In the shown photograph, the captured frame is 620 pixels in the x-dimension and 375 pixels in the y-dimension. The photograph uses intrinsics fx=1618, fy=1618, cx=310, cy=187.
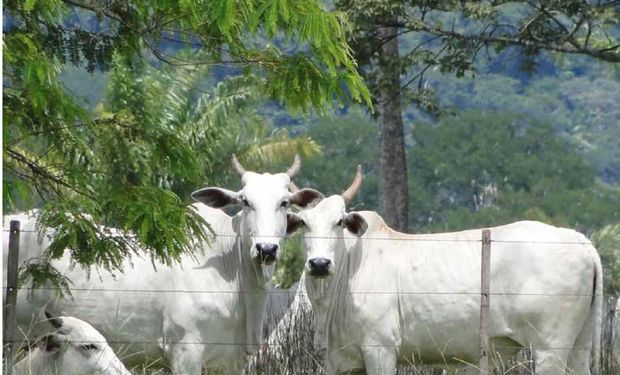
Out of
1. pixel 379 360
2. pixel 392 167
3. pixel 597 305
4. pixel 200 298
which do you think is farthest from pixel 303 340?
pixel 392 167

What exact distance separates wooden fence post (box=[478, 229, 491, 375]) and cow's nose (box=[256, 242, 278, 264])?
4.70 ft

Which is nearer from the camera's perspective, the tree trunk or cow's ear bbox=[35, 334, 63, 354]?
cow's ear bbox=[35, 334, 63, 354]

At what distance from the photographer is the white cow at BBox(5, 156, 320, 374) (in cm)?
1114

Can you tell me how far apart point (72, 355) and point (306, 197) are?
2125mm

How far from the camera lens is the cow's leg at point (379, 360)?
1138cm

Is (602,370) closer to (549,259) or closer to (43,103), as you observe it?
(549,259)

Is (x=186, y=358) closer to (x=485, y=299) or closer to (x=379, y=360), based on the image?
(x=379, y=360)

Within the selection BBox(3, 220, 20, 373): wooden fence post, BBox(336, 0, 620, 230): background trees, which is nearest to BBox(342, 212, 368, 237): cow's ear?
BBox(3, 220, 20, 373): wooden fence post

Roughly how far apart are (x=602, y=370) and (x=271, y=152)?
23.1 m

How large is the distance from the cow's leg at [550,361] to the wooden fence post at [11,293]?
366 centimetres

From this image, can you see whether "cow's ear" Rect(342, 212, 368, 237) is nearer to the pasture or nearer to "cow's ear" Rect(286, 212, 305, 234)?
the pasture

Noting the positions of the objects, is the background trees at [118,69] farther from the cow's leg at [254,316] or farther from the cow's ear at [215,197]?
the cow's leg at [254,316]

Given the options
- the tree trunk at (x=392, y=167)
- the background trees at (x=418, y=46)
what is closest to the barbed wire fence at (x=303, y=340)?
the background trees at (x=418, y=46)

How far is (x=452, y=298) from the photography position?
11695 mm
